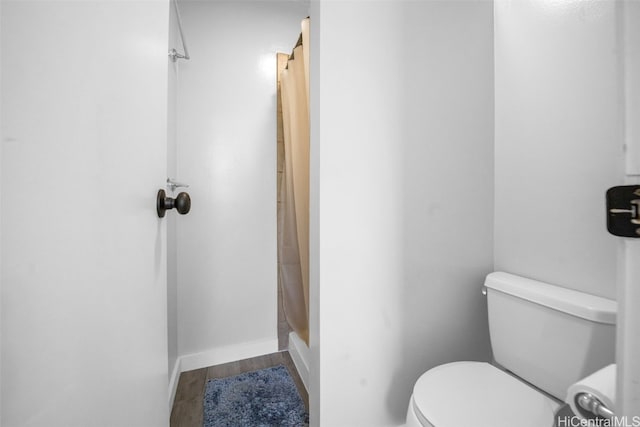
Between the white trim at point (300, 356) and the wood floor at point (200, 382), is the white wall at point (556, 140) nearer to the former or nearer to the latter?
the white trim at point (300, 356)

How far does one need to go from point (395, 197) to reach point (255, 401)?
1.25 m

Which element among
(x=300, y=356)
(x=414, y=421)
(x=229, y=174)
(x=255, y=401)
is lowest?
(x=255, y=401)

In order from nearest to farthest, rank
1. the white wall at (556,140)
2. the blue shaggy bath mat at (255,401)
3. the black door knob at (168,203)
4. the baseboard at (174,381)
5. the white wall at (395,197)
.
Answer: the black door knob at (168,203), the white wall at (556,140), the white wall at (395,197), the blue shaggy bath mat at (255,401), the baseboard at (174,381)

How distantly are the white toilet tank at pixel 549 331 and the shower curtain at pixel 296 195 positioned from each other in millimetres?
851

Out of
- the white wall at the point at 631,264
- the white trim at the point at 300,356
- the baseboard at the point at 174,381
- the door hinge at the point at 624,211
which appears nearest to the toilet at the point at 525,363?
the white wall at the point at 631,264

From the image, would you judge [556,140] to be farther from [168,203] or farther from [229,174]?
[229,174]

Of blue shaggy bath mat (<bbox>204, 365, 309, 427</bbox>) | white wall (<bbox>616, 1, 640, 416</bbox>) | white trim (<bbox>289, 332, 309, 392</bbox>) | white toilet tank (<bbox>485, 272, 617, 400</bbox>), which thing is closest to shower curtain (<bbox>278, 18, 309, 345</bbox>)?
white trim (<bbox>289, 332, 309, 392</bbox>)

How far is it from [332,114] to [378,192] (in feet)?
1.14

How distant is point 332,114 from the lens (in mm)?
1013

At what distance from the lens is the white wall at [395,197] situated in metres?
1.02

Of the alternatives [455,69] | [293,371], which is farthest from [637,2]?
[293,371]

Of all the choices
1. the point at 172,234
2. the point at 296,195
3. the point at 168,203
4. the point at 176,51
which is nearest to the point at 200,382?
the point at 172,234

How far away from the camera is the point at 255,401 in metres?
1.40

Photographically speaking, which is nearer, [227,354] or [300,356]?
[300,356]
